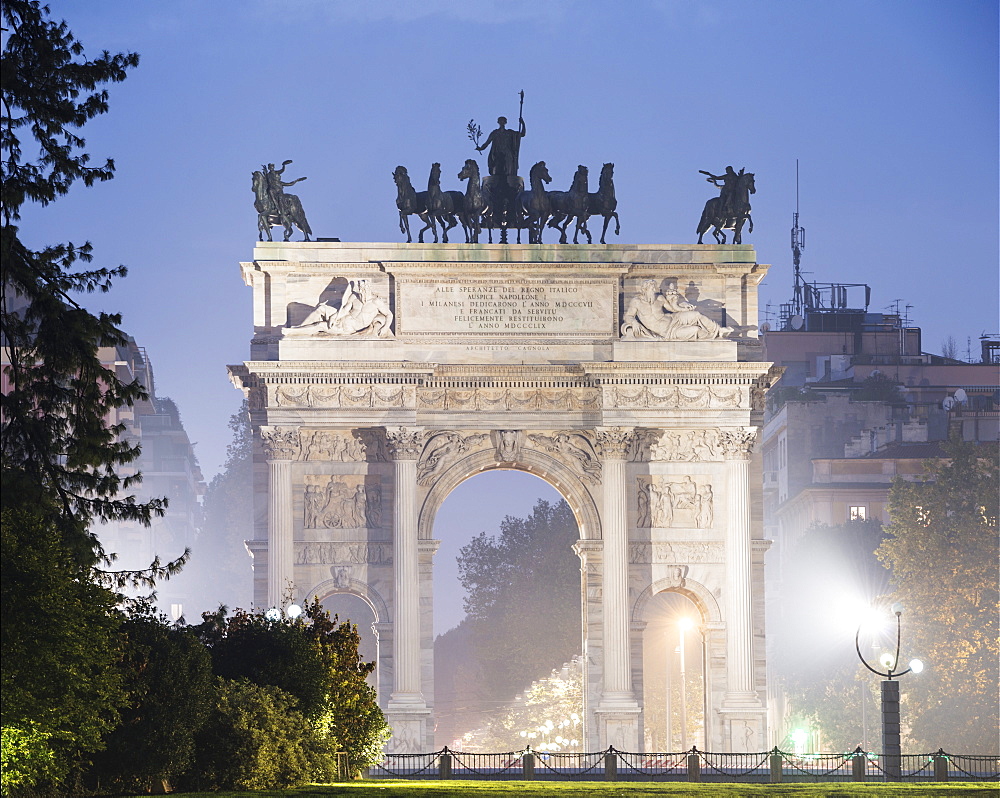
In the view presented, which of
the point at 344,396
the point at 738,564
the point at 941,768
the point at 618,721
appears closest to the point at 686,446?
the point at 738,564

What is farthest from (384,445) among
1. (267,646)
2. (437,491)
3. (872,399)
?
(872,399)

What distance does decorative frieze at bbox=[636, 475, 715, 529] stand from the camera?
182ft

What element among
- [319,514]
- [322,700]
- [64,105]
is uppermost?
[64,105]

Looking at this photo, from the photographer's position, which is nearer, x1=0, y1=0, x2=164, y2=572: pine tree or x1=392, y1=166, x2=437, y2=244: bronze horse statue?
x1=0, y1=0, x2=164, y2=572: pine tree

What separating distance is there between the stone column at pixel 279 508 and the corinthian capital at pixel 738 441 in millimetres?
11907

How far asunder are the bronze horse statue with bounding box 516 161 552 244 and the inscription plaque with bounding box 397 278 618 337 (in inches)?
82.6

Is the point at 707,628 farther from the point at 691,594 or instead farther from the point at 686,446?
the point at 686,446

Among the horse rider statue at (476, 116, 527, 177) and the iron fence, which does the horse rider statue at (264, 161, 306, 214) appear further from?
the iron fence

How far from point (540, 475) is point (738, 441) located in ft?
18.6

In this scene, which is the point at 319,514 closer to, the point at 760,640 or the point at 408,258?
the point at 408,258

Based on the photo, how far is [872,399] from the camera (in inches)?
3974

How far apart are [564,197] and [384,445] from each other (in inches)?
347

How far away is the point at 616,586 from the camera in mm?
54344

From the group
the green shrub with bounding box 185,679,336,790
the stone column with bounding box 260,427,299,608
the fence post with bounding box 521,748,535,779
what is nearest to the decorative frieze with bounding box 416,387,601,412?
the stone column with bounding box 260,427,299,608
